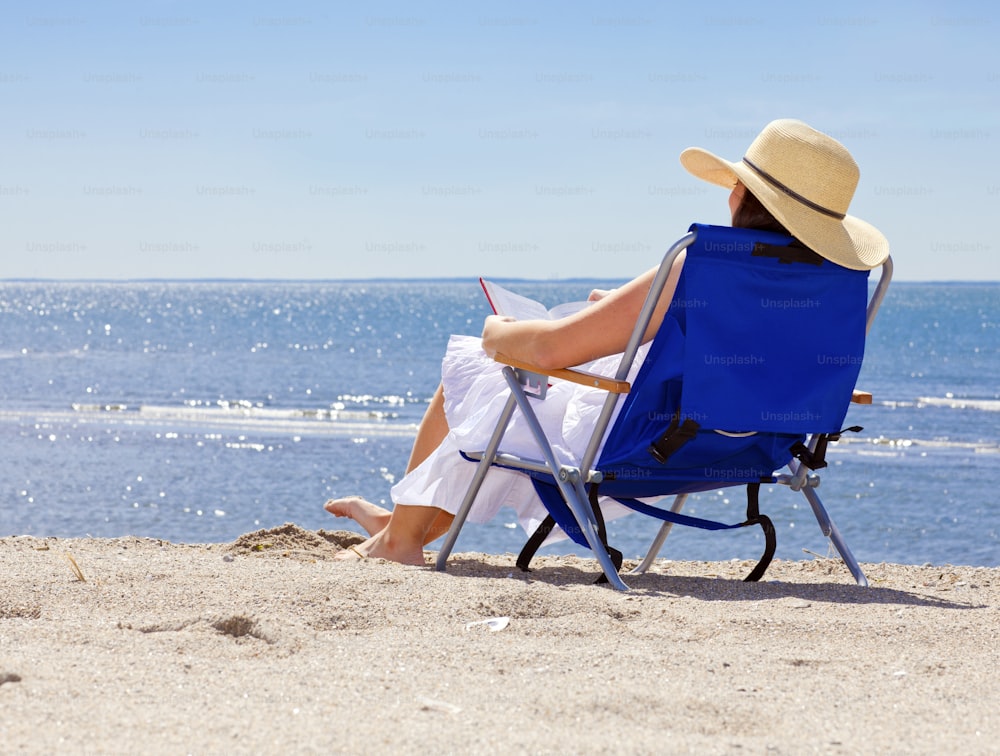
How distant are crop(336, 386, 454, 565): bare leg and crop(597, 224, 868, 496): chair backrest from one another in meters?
0.79

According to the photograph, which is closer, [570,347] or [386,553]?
[570,347]

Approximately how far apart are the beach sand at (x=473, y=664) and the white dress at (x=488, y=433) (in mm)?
348

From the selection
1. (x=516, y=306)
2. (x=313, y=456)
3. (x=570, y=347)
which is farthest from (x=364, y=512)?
(x=313, y=456)

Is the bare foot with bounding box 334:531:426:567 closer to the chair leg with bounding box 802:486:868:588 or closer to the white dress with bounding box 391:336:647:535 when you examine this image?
the white dress with bounding box 391:336:647:535

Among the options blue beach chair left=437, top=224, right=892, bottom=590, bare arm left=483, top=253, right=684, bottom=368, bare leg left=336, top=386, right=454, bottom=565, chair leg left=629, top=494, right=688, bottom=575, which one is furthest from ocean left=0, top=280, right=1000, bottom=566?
bare arm left=483, top=253, right=684, bottom=368

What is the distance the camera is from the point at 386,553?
3820mm

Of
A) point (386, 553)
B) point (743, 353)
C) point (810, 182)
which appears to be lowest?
point (386, 553)

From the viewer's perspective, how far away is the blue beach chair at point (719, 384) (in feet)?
9.95

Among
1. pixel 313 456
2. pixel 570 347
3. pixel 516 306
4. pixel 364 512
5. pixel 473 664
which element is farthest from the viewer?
pixel 313 456

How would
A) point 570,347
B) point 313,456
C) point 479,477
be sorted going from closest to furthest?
point 570,347 → point 479,477 → point 313,456

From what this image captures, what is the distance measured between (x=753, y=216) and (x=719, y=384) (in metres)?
0.53

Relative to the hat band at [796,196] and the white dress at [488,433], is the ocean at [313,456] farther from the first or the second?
the hat band at [796,196]

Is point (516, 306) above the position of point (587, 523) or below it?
above

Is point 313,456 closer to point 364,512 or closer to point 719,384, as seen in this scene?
point 364,512
